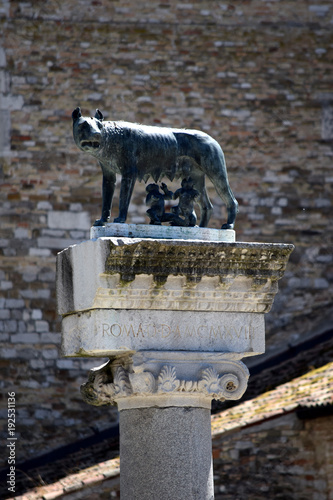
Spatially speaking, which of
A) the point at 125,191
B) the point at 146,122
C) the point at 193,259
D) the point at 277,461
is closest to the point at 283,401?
the point at 277,461

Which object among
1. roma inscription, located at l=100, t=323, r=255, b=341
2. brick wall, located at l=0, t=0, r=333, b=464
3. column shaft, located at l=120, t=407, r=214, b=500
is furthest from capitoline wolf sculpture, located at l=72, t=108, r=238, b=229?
brick wall, located at l=0, t=0, r=333, b=464

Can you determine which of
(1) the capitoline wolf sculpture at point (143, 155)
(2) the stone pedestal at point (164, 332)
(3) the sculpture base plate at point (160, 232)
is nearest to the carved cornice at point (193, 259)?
(2) the stone pedestal at point (164, 332)

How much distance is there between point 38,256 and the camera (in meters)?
13.0

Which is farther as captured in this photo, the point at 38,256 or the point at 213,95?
the point at 213,95

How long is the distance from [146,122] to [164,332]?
8522 millimetres

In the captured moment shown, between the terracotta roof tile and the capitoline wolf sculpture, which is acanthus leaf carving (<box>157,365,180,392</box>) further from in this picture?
the terracotta roof tile

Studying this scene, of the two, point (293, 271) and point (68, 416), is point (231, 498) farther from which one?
point (293, 271)

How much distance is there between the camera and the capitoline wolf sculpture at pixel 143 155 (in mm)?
5699

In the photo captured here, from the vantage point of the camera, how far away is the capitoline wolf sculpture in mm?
5699

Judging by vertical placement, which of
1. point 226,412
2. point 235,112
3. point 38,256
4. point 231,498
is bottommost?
point 231,498

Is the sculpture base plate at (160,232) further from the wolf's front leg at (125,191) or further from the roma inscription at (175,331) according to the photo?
the roma inscription at (175,331)

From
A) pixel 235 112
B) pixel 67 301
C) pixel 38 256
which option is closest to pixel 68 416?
pixel 38 256

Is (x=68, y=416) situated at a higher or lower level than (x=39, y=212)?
lower

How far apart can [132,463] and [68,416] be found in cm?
739
